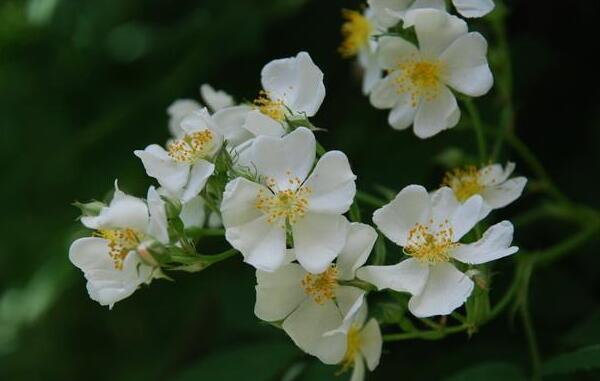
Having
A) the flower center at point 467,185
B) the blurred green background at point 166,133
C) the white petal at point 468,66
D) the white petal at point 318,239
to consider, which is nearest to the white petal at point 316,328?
the white petal at point 318,239

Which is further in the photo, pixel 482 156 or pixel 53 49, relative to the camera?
pixel 53 49

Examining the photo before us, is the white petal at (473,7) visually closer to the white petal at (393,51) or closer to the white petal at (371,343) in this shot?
the white petal at (393,51)

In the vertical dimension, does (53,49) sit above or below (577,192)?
above

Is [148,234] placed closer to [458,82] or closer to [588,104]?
[458,82]

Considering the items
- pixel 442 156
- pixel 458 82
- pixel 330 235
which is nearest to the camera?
pixel 330 235

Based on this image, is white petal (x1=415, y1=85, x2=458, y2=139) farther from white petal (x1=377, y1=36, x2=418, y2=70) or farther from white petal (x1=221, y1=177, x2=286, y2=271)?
white petal (x1=221, y1=177, x2=286, y2=271)

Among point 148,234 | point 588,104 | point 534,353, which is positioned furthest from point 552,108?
point 148,234

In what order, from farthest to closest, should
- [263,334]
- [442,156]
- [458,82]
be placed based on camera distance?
[263,334], [442,156], [458,82]

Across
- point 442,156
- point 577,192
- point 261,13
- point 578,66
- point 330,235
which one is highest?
point 330,235
